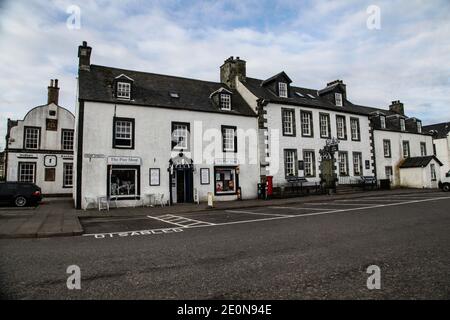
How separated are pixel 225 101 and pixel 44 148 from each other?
18.0 metres

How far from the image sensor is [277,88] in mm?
26344

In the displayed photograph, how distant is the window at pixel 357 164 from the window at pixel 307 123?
6.05 meters

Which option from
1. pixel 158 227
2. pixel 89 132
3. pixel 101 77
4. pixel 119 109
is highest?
pixel 101 77

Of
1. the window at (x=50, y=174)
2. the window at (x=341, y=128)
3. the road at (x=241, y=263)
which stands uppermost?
the window at (x=341, y=128)

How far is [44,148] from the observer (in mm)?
27078

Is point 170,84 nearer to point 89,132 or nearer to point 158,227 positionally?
point 89,132

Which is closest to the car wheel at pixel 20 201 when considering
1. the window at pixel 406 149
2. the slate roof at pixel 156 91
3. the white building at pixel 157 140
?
the white building at pixel 157 140

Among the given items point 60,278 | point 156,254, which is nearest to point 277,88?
point 156,254

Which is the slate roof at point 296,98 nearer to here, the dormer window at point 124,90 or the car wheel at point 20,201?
the dormer window at point 124,90

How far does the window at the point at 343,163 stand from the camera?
27.3 m

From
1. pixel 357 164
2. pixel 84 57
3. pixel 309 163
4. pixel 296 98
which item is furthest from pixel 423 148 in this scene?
pixel 84 57

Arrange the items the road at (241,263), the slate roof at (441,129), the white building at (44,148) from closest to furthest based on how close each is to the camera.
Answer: the road at (241,263), the white building at (44,148), the slate roof at (441,129)

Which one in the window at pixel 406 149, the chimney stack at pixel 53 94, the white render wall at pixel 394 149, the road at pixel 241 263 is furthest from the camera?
the window at pixel 406 149
